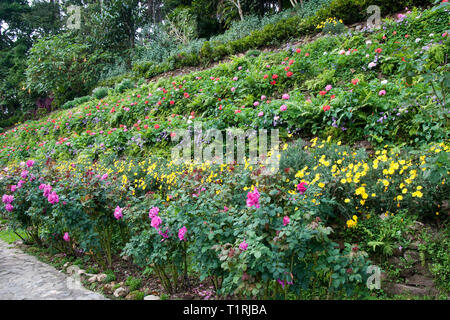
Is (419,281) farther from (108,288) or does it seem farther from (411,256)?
(108,288)

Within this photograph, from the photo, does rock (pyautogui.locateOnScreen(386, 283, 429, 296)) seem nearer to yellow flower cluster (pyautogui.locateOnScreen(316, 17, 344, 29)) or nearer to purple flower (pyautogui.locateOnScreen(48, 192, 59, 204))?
purple flower (pyautogui.locateOnScreen(48, 192, 59, 204))

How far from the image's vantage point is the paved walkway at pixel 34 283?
7.83 feet

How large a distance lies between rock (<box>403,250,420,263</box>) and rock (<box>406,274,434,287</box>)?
0.10 meters

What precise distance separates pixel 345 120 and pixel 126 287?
10.7ft

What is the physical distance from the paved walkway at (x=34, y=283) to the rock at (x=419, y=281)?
7.77ft

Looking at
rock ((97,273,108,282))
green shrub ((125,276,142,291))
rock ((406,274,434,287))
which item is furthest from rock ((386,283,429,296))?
rock ((97,273,108,282))

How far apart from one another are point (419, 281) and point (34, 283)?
323 centimetres

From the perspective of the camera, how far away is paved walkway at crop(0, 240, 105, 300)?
7.83 feet

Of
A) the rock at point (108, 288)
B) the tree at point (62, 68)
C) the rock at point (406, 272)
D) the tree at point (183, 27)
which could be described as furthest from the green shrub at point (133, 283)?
the tree at point (62, 68)

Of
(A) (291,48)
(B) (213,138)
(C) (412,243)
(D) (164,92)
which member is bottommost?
(C) (412,243)
